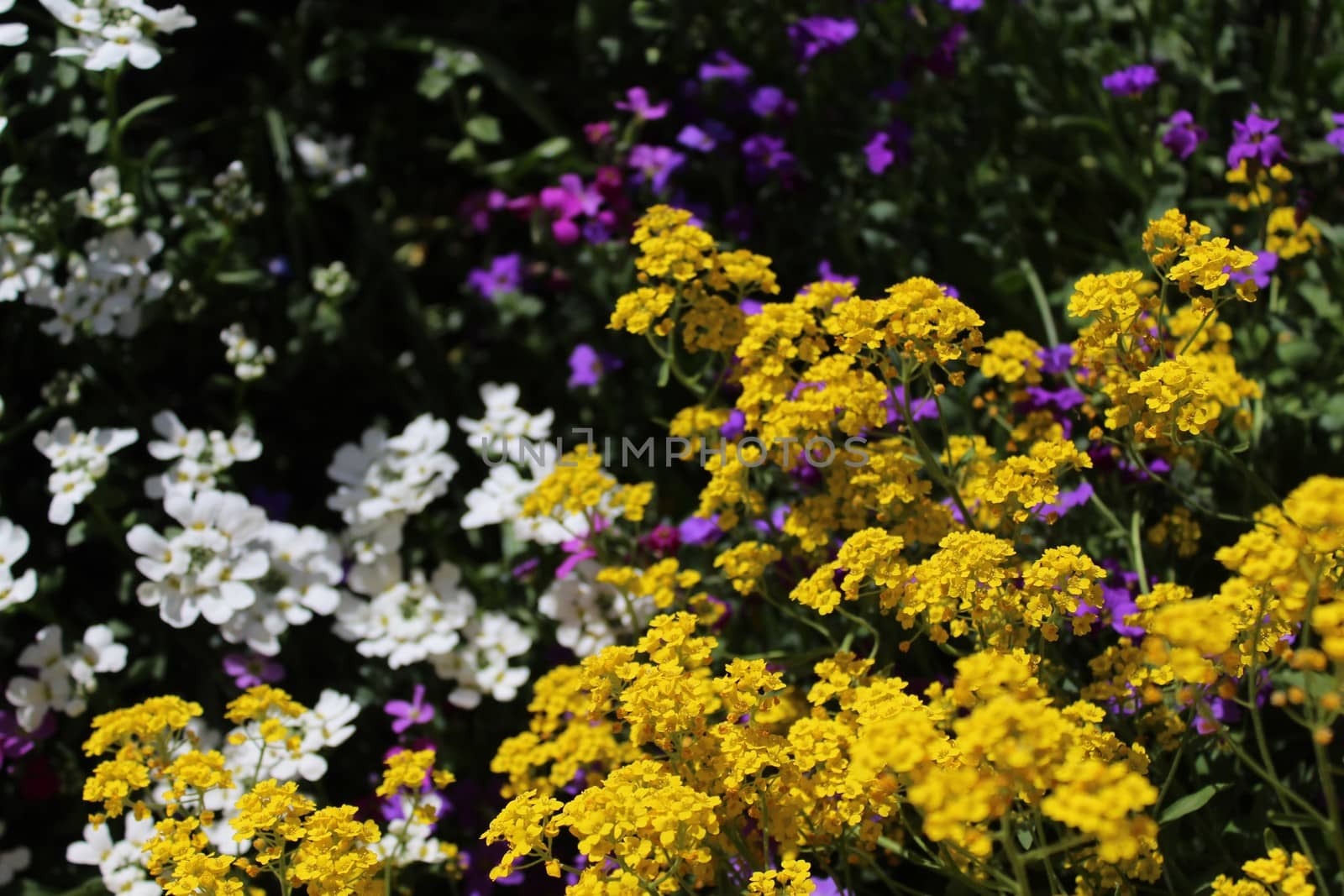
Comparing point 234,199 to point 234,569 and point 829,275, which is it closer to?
point 234,569

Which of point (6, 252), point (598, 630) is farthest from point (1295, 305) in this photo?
point (6, 252)

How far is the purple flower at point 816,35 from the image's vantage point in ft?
8.88

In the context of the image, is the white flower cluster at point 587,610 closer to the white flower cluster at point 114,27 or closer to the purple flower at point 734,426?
the purple flower at point 734,426

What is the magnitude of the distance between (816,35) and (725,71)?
0.69 feet

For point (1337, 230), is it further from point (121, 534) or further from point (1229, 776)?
point (121, 534)

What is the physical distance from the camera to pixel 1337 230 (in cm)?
245

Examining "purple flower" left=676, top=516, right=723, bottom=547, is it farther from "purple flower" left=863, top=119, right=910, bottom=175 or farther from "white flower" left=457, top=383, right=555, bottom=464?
"purple flower" left=863, top=119, right=910, bottom=175

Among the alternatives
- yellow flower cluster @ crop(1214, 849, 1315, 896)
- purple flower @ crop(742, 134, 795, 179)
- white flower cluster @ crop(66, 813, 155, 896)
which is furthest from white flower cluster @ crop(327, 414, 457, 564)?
yellow flower cluster @ crop(1214, 849, 1315, 896)

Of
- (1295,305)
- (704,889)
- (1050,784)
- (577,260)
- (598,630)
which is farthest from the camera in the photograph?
(577,260)

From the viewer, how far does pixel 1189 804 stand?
5.56 feet

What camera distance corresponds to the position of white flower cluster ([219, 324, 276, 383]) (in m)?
2.55

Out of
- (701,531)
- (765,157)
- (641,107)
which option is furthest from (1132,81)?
(701,531)

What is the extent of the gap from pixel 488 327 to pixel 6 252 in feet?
3.42

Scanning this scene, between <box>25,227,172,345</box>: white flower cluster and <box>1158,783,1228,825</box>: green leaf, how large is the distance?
2046 mm
